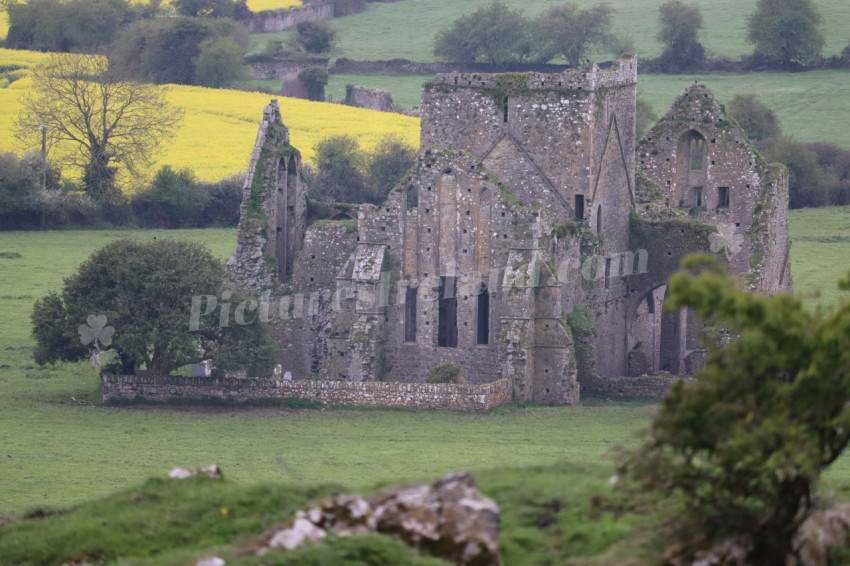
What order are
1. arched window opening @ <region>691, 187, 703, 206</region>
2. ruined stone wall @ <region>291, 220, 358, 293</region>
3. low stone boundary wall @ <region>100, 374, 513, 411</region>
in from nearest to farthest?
low stone boundary wall @ <region>100, 374, 513, 411</region>
ruined stone wall @ <region>291, 220, 358, 293</region>
arched window opening @ <region>691, 187, 703, 206</region>

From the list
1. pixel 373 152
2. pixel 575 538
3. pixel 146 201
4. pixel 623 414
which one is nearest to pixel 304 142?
pixel 373 152

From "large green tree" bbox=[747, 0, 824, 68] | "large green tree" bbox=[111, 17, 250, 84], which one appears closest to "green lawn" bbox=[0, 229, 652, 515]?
"large green tree" bbox=[111, 17, 250, 84]

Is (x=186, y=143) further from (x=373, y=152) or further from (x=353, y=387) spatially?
(x=353, y=387)

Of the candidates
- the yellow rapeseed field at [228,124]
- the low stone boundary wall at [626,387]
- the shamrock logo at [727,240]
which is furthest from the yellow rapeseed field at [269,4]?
the low stone boundary wall at [626,387]

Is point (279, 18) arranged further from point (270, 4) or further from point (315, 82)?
point (315, 82)

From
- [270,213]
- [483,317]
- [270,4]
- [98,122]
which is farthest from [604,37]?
[483,317]

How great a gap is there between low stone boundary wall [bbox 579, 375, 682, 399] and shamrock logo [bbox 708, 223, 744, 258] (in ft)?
17.1

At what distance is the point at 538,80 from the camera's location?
4488 cm

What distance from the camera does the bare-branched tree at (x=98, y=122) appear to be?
72062mm

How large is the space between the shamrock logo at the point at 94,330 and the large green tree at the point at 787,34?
74223 millimetres

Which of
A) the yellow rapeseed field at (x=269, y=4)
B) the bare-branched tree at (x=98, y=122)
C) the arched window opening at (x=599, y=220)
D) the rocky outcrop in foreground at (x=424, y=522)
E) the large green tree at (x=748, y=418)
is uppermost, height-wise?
the yellow rapeseed field at (x=269, y=4)

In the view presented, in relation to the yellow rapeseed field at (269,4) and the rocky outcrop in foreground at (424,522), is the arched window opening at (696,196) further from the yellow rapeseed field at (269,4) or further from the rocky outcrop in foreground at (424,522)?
the yellow rapeseed field at (269,4)

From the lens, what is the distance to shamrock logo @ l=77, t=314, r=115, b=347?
40312 mm

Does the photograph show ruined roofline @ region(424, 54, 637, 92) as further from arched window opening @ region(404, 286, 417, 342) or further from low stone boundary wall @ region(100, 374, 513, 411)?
low stone boundary wall @ region(100, 374, 513, 411)
